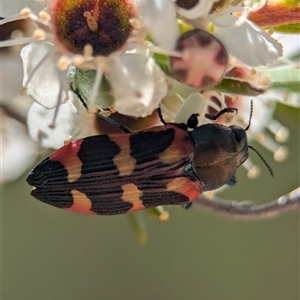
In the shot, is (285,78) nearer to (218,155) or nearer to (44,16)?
(218,155)

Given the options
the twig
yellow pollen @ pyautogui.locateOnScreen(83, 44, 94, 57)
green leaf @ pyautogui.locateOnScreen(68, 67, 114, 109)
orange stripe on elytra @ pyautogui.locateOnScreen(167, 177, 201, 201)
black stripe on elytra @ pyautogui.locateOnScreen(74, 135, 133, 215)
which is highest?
yellow pollen @ pyautogui.locateOnScreen(83, 44, 94, 57)

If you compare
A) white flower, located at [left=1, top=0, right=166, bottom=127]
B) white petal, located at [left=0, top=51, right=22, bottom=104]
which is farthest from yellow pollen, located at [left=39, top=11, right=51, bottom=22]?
white petal, located at [left=0, top=51, right=22, bottom=104]

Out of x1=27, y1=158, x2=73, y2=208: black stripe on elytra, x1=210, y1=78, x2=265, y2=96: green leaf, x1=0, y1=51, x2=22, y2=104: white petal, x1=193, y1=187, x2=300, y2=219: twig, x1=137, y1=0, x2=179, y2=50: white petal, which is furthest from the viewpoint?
x1=0, y1=51, x2=22, y2=104: white petal

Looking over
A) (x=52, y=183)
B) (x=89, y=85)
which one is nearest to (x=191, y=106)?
(x=89, y=85)

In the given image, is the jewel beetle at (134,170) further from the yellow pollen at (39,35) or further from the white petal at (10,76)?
the white petal at (10,76)

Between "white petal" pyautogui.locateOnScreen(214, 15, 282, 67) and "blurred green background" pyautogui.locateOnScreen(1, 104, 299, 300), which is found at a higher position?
"white petal" pyautogui.locateOnScreen(214, 15, 282, 67)

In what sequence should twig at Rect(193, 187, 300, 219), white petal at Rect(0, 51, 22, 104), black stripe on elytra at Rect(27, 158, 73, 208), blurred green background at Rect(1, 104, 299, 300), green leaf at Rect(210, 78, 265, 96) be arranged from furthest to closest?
blurred green background at Rect(1, 104, 299, 300), white petal at Rect(0, 51, 22, 104), twig at Rect(193, 187, 300, 219), black stripe on elytra at Rect(27, 158, 73, 208), green leaf at Rect(210, 78, 265, 96)

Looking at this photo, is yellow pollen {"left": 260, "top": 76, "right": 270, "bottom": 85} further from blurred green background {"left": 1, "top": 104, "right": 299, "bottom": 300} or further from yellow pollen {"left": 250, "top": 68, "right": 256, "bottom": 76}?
blurred green background {"left": 1, "top": 104, "right": 299, "bottom": 300}
